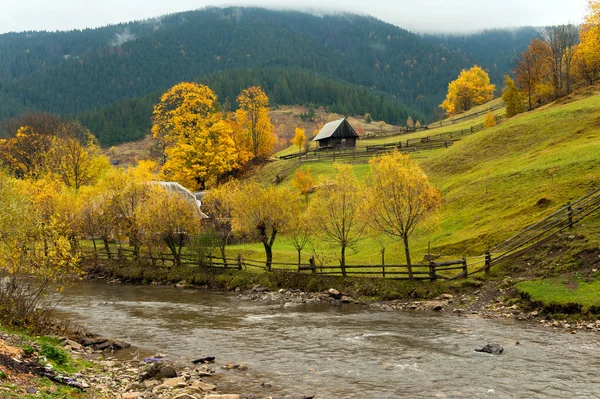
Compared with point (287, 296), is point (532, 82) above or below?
above

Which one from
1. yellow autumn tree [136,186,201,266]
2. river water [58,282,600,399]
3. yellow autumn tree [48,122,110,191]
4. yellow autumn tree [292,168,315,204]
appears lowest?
river water [58,282,600,399]

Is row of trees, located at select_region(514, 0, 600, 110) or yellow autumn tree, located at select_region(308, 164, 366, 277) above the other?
row of trees, located at select_region(514, 0, 600, 110)

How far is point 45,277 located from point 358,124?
173 m

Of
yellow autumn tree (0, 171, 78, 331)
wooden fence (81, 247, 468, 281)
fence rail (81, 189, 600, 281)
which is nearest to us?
yellow autumn tree (0, 171, 78, 331)

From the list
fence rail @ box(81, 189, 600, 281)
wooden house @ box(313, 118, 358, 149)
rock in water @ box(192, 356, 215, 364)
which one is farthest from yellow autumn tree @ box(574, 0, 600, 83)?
rock in water @ box(192, 356, 215, 364)

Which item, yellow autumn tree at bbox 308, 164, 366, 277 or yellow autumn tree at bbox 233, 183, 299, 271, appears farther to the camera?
yellow autumn tree at bbox 233, 183, 299, 271

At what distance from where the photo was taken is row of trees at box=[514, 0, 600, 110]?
71438 mm

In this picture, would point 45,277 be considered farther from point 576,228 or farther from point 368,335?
point 576,228

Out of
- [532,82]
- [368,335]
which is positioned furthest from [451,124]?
[368,335]

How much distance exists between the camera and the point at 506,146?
56.4 m

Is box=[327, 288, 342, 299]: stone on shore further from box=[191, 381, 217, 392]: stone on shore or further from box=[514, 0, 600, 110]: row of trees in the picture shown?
box=[514, 0, 600, 110]: row of trees

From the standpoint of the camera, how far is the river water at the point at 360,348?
653 inches

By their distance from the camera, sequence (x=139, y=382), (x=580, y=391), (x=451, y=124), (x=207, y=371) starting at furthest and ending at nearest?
(x=451, y=124) → (x=207, y=371) → (x=139, y=382) → (x=580, y=391)

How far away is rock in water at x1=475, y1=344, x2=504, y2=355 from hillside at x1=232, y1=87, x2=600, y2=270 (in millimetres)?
15924
